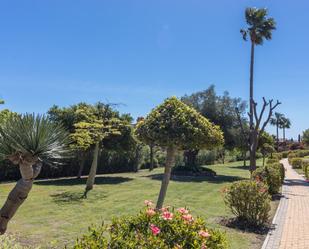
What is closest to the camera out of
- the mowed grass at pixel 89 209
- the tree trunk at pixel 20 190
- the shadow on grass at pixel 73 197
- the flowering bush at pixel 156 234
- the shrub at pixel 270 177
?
the flowering bush at pixel 156 234

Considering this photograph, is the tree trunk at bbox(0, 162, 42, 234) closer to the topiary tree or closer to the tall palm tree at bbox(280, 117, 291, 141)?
the topiary tree

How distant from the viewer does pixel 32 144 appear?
438cm

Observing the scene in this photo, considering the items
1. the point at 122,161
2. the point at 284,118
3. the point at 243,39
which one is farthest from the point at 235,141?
the point at 284,118

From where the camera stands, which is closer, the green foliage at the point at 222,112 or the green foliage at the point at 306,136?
the green foliage at the point at 222,112

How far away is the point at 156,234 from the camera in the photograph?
385 centimetres

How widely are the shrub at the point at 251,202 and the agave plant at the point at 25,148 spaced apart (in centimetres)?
671

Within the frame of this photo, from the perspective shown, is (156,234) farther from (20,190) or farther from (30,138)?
(30,138)

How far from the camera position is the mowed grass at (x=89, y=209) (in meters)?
8.34

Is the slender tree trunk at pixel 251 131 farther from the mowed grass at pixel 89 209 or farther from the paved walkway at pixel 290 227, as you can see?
the paved walkway at pixel 290 227

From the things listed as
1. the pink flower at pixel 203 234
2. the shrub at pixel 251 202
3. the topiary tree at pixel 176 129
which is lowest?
the shrub at pixel 251 202

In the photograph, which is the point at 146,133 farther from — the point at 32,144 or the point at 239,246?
the point at 32,144

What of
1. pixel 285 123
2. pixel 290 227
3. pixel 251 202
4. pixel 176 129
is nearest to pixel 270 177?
pixel 290 227

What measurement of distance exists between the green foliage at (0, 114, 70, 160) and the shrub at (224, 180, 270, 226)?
665cm

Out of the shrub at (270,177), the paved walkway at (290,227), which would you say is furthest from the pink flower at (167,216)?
the shrub at (270,177)
